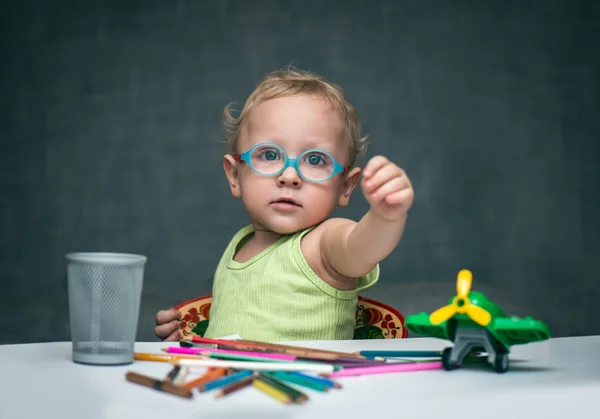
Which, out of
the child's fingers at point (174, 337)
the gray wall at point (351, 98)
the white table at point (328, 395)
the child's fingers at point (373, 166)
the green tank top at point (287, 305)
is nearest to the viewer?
the white table at point (328, 395)

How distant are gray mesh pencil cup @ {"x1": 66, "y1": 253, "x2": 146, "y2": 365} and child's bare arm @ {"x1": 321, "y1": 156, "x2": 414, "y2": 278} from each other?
261 millimetres

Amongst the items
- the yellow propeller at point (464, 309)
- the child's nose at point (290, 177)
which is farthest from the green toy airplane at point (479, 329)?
the child's nose at point (290, 177)

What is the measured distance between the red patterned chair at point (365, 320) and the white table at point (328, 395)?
534 millimetres

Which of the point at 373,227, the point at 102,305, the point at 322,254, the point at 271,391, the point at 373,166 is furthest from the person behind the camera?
the point at 322,254

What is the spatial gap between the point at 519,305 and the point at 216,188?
882 mm

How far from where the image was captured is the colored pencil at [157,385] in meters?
0.55

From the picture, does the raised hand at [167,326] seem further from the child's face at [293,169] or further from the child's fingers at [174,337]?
the child's face at [293,169]

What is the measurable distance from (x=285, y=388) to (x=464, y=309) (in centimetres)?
20

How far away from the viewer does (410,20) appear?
238cm

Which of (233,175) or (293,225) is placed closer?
(293,225)

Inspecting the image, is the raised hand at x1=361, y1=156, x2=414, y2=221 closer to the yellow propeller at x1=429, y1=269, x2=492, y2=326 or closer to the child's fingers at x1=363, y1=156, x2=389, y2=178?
the child's fingers at x1=363, y1=156, x2=389, y2=178

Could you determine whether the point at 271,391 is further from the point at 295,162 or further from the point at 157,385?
the point at 295,162

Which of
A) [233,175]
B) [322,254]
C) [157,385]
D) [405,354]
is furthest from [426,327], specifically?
[233,175]

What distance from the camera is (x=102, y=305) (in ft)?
2.22
